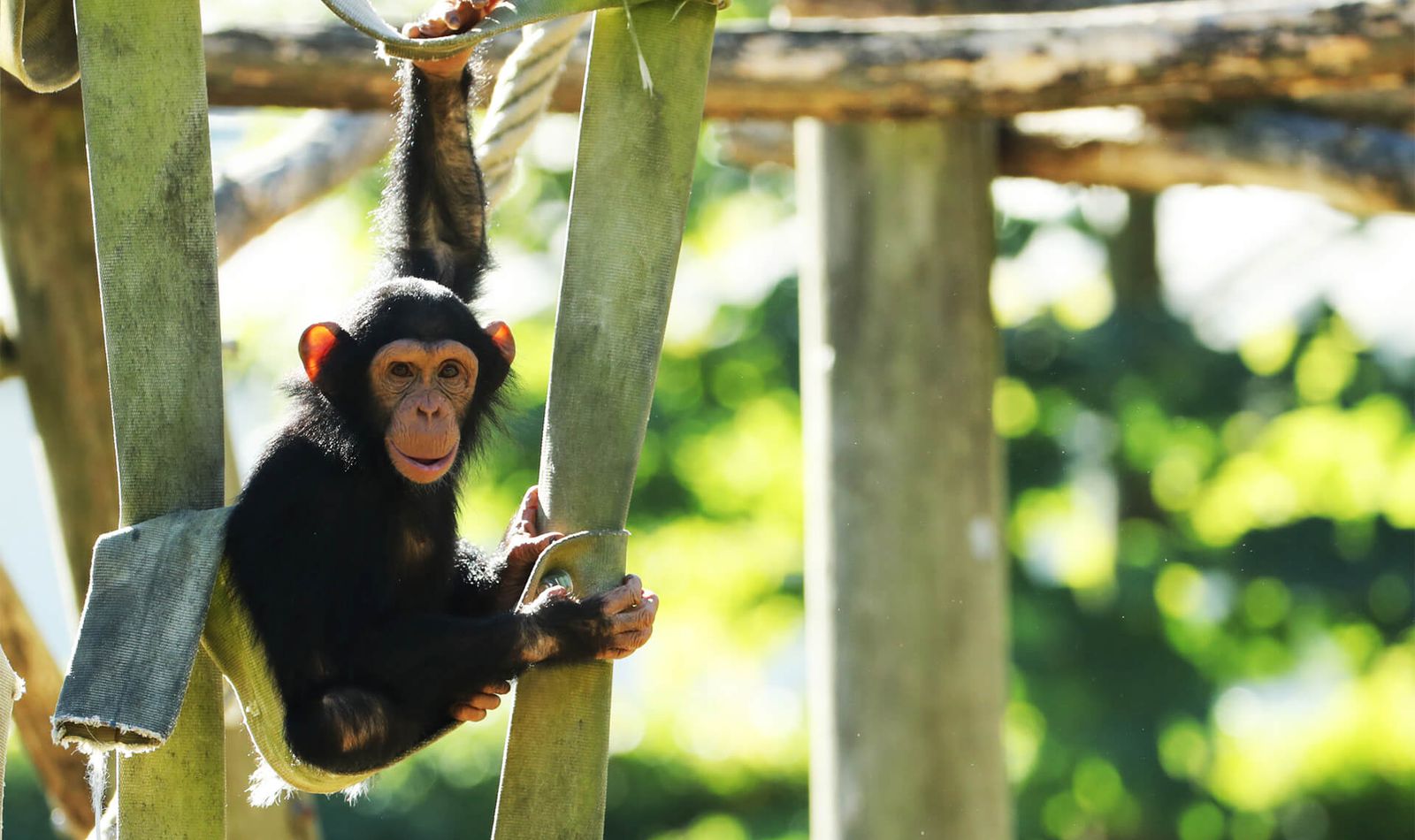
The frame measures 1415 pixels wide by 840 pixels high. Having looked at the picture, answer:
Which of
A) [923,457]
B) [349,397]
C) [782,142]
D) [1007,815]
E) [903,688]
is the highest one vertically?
[782,142]

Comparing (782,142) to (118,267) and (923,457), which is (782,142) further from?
(118,267)

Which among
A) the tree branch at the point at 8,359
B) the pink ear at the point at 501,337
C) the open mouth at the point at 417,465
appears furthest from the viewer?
the tree branch at the point at 8,359

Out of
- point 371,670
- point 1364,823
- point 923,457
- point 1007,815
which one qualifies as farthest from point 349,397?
point 1364,823

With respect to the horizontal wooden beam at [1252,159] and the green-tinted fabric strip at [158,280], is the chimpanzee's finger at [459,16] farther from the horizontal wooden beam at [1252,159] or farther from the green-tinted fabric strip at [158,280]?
the horizontal wooden beam at [1252,159]

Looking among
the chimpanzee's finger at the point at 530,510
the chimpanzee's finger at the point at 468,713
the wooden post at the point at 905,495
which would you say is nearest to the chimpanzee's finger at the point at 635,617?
the chimpanzee's finger at the point at 530,510

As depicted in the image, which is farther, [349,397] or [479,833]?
[479,833]

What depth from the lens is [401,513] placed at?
10.2 ft

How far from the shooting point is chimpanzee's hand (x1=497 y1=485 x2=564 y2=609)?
2.39m

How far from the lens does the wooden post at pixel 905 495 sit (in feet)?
15.6

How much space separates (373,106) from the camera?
437cm

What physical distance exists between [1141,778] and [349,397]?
27.0 feet

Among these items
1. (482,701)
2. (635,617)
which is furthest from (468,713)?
(635,617)

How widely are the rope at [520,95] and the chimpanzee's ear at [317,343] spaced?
1.87ft

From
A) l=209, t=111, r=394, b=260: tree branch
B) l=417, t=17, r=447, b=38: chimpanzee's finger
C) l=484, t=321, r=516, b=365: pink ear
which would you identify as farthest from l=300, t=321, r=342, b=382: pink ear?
l=209, t=111, r=394, b=260: tree branch
